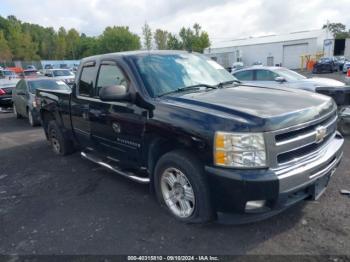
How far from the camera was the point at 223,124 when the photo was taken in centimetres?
290

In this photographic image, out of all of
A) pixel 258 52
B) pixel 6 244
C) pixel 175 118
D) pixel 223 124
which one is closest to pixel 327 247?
pixel 223 124

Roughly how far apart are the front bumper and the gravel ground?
1.18ft

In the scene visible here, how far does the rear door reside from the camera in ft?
15.9

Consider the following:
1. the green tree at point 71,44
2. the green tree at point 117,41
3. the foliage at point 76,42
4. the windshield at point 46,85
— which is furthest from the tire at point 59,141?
the green tree at point 71,44

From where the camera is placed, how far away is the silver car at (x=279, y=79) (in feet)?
31.9

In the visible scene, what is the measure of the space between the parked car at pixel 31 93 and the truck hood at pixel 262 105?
7940mm

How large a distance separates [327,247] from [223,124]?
1554 millimetres

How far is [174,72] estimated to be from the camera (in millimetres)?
4102

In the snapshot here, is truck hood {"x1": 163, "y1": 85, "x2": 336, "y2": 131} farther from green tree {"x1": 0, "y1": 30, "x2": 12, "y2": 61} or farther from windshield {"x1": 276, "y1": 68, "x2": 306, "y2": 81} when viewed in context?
green tree {"x1": 0, "y1": 30, "x2": 12, "y2": 61}

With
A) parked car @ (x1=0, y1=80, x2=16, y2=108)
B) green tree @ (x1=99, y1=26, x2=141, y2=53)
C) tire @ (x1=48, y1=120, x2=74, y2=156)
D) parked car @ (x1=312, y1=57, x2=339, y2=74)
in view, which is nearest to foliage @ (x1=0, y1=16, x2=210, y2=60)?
green tree @ (x1=99, y1=26, x2=141, y2=53)

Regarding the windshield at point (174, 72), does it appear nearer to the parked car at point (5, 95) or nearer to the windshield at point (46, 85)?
the windshield at point (46, 85)

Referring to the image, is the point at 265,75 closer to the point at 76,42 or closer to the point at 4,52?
the point at 4,52

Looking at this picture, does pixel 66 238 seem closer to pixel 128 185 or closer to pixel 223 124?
pixel 128 185

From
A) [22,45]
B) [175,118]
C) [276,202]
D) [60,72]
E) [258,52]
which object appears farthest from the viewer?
[22,45]
